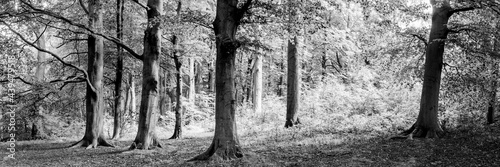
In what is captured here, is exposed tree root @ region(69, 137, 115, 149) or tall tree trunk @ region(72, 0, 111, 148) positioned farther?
tall tree trunk @ region(72, 0, 111, 148)

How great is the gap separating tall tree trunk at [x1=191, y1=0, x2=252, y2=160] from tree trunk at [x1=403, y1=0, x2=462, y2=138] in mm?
6507

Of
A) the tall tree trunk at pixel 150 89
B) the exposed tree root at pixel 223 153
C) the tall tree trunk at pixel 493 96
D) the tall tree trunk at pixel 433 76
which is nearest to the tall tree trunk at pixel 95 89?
the tall tree trunk at pixel 150 89

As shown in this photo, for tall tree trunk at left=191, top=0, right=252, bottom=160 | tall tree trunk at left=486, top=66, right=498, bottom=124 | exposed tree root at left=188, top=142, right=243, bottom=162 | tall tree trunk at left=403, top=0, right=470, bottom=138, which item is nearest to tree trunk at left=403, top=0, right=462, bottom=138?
tall tree trunk at left=403, top=0, right=470, bottom=138

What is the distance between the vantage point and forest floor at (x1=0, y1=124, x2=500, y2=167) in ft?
28.3

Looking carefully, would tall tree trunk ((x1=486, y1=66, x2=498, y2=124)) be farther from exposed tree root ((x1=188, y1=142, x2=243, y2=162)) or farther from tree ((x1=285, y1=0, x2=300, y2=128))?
exposed tree root ((x1=188, y1=142, x2=243, y2=162))

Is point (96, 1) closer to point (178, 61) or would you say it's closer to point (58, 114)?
point (178, 61)

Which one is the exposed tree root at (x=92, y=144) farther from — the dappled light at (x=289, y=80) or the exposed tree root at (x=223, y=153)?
the exposed tree root at (x=223, y=153)

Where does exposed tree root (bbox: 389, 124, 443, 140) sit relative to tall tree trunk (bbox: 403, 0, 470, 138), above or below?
below

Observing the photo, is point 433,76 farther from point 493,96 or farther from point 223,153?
point 223,153

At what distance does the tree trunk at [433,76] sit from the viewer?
1141 cm

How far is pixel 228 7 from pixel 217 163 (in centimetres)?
389

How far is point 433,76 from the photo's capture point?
11.5 m

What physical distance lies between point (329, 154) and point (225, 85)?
3.50 m

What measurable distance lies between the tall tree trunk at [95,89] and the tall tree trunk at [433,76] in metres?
11.1
